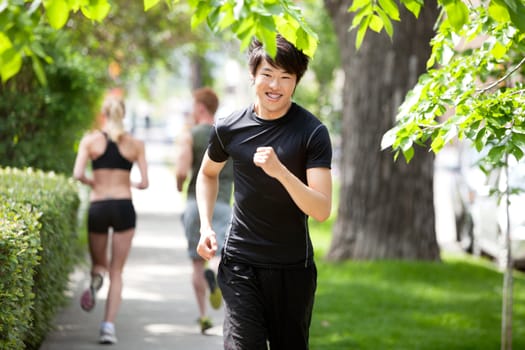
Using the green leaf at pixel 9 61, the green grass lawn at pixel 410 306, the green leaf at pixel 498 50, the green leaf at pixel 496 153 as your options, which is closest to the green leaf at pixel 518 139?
the green leaf at pixel 496 153

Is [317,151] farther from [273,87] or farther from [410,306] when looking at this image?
[410,306]

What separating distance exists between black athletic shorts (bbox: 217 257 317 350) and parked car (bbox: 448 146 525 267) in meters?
6.32

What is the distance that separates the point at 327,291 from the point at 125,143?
364 cm

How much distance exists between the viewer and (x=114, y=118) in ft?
27.7

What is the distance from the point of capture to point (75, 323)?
9.00 metres

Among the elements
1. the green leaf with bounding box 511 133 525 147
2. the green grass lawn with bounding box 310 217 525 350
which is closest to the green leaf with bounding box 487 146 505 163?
the green leaf with bounding box 511 133 525 147

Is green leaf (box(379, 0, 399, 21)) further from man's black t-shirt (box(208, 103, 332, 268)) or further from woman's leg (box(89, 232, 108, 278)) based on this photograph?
woman's leg (box(89, 232, 108, 278))

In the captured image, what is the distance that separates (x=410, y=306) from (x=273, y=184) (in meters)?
5.97

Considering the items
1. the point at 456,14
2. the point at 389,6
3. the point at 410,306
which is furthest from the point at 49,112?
the point at 456,14

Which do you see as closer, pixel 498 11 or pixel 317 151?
pixel 498 11

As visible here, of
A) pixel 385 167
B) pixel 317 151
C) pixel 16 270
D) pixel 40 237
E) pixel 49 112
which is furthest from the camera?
pixel 385 167

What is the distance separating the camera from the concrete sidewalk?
821 centimetres

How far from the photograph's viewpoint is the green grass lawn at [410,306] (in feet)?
28.4

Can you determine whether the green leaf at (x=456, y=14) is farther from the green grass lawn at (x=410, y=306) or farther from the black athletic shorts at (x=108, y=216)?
the black athletic shorts at (x=108, y=216)
